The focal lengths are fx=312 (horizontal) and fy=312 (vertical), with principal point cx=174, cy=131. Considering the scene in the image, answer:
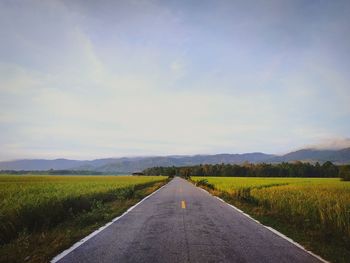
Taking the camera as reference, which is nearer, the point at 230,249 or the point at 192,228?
the point at 230,249

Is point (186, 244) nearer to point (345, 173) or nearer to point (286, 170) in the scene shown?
point (345, 173)

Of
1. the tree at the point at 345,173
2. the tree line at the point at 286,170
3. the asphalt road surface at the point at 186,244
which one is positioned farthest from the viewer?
the tree line at the point at 286,170

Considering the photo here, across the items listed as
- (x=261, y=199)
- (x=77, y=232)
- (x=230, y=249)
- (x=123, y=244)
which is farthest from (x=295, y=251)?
(x=261, y=199)

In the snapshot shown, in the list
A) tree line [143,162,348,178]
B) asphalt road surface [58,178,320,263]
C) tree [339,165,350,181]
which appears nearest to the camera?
asphalt road surface [58,178,320,263]

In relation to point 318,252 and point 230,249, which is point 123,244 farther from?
point 318,252

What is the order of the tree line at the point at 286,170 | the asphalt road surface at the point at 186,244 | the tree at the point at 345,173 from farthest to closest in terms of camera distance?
the tree line at the point at 286,170, the tree at the point at 345,173, the asphalt road surface at the point at 186,244

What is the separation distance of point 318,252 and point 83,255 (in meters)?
5.25

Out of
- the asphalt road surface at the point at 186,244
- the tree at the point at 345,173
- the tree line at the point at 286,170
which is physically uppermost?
the tree line at the point at 286,170

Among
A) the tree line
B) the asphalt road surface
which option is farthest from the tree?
the asphalt road surface

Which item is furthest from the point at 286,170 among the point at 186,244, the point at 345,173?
the point at 186,244

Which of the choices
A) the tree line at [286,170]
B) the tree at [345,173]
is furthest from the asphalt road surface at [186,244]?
the tree line at [286,170]

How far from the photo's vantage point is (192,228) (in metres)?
9.88

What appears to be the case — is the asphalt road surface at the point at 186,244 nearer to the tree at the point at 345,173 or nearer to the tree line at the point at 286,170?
the tree at the point at 345,173

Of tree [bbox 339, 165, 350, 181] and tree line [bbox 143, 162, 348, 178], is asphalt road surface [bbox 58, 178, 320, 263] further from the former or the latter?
tree line [bbox 143, 162, 348, 178]
